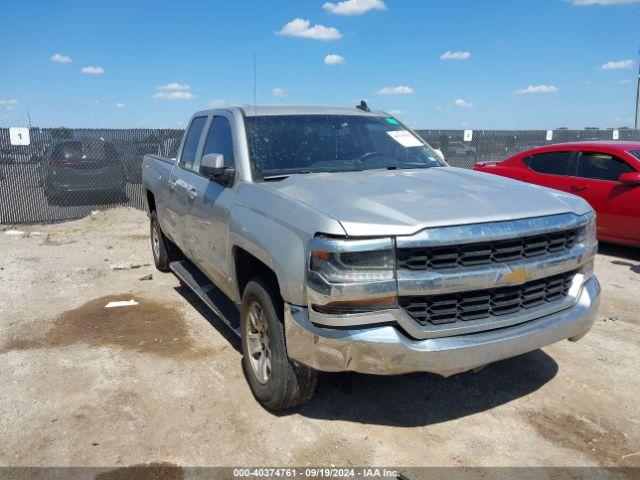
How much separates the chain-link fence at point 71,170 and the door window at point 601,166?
8.26 metres

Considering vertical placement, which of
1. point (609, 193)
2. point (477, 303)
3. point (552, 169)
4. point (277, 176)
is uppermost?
point (277, 176)

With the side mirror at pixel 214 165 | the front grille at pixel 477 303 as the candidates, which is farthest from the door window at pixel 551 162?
the side mirror at pixel 214 165

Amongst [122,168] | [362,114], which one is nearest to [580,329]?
[362,114]

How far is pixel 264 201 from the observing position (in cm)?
332

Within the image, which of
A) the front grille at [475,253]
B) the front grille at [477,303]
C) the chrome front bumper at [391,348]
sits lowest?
the chrome front bumper at [391,348]

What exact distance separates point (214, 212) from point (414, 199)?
163cm

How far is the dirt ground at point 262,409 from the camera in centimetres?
303

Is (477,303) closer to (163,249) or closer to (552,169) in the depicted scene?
(163,249)

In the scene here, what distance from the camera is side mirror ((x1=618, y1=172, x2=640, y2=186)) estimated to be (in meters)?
6.95

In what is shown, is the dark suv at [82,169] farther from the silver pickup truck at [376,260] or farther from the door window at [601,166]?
the door window at [601,166]

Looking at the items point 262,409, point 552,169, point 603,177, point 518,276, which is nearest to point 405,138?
point 518,276

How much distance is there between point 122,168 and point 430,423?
10.4 meters

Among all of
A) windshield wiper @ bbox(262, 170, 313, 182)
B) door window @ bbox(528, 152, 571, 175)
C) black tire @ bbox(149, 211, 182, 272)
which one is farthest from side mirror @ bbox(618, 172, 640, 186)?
black tire @ bbox(149, 211, 182, 272)

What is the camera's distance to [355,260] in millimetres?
2668
